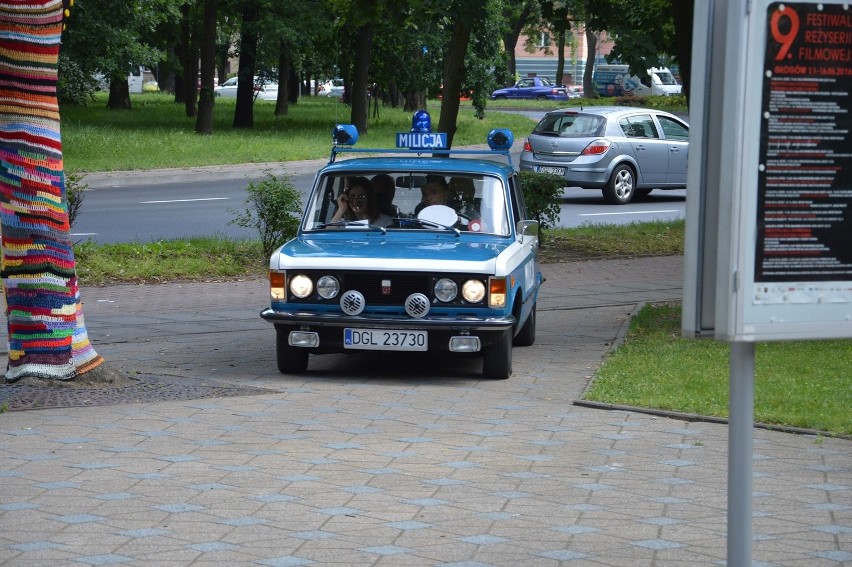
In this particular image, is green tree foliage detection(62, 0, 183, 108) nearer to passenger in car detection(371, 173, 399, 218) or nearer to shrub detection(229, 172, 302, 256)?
shrub detection(229, 172, 302, 256)

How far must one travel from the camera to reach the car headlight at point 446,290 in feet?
29.3

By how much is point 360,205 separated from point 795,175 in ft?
22.2

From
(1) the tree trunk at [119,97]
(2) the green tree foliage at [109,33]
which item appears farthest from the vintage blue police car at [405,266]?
(1) the tree trunk at [119,97]

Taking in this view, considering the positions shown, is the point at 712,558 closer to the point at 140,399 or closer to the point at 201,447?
the point at 201,447

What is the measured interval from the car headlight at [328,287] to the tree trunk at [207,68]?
28.7 meters

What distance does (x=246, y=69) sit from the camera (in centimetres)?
4153

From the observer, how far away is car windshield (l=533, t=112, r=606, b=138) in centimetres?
2384

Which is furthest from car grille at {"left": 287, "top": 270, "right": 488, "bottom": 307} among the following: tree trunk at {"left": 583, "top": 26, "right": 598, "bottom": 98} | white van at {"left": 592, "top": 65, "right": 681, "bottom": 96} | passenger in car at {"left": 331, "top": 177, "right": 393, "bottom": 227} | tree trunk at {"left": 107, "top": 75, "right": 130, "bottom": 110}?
tree trunk at {"left": 583, "top": 26, "right": 598, "bottom": 98}

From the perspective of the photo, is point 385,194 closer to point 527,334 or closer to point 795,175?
point 527,334

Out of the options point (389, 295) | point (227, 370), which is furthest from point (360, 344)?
point (227, 370)

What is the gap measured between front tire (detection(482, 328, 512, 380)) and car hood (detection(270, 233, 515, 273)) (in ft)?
1.85

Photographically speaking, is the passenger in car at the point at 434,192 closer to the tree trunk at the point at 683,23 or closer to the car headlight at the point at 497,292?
the car headlight at the point at 497,292

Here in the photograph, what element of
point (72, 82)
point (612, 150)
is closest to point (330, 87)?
point (72, 82)

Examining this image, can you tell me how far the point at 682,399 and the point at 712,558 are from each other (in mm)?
3127
